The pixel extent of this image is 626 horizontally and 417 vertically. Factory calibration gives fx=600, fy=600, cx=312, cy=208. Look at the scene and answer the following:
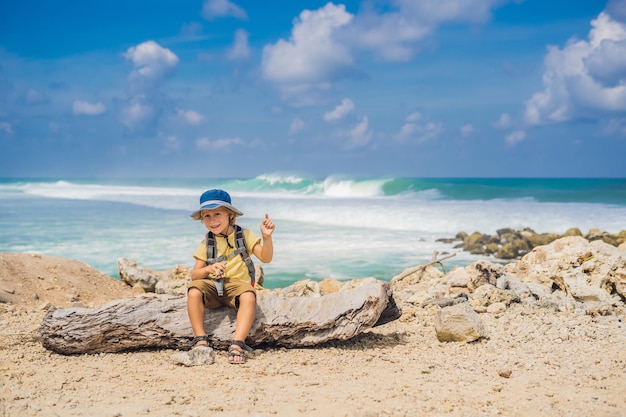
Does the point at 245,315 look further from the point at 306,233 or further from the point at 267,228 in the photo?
the point at 306,233

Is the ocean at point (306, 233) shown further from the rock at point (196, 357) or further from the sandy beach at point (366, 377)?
the rock at point (196, 357)

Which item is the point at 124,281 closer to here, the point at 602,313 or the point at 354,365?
the point at 354,365

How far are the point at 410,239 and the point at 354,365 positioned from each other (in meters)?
13.9

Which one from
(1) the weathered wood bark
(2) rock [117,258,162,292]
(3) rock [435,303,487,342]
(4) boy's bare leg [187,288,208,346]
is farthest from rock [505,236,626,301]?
(2) rock [117,258,162,292]

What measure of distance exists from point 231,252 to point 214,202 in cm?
48

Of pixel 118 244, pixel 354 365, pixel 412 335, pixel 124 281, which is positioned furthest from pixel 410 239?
pixel 354 365

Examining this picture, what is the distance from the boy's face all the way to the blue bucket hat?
0.06 metres

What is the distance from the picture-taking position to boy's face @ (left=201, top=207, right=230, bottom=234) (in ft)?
17.4

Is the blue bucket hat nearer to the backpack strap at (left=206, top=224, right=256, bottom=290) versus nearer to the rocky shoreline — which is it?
the backpack strap at (left=206, top=224, right=256, bottom=290)

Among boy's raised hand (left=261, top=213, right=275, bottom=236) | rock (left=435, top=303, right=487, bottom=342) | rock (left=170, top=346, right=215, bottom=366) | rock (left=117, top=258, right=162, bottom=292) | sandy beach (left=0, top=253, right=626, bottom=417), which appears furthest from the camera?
rock (left=117, top=258, right=162, bottom=292)

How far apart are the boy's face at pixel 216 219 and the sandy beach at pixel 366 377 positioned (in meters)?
1.09

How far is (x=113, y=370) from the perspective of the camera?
4781 mm

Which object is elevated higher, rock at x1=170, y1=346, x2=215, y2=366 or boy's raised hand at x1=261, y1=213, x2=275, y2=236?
boy's raised hand at x1=261, y1=213, x2=275, y2=236

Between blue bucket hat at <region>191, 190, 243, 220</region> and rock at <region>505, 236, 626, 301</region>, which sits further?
rock at <region>505, 236, 626, 301</region>
